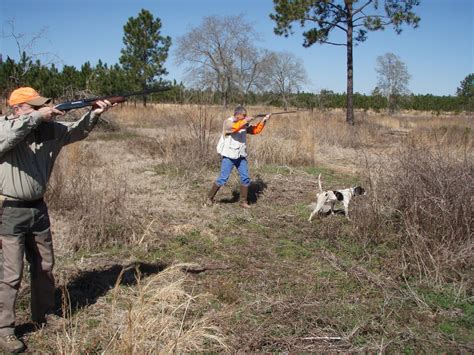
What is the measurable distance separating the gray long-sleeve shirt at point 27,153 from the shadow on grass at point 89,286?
982mm

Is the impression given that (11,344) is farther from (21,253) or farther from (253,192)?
(253,192)

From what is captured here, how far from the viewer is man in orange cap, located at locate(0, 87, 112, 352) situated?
326 cm

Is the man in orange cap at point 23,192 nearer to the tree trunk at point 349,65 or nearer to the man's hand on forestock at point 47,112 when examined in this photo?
→ the man's hand on forestock at point 47,112

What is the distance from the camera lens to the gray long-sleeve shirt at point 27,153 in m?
3.14

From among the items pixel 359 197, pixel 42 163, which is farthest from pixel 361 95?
pixel 42 163

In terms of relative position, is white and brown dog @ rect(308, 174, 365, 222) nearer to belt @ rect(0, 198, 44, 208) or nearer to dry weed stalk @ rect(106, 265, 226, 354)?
dry weed stalk @ rect(106, 265, 226, 354)

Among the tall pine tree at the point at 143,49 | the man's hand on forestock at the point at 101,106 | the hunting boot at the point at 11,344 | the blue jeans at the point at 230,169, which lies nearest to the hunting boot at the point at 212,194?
the blue jeans at the point at 230,169

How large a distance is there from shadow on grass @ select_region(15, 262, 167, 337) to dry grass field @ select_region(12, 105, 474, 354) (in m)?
0.02

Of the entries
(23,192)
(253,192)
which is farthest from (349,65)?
(23,192)

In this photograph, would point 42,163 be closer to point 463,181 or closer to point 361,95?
point 463,181

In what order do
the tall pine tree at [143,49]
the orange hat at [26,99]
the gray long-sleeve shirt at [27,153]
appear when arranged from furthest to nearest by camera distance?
1. the tall pine tree at [143,49]
2. the orange hat at [26,99]
3. the gray long-sleeve shirt at [27,153]

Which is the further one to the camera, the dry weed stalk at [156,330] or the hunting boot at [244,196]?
the hunting boot at [244,196]

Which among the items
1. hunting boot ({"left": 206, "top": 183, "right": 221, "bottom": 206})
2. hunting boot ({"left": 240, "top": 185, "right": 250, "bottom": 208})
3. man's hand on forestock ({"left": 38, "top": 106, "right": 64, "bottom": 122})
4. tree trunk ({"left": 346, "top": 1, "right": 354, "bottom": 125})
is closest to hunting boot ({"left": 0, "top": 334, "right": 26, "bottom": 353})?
man's hand on forestock ({"left": 38, "top": 106, "right": 64, "bottom": 122})

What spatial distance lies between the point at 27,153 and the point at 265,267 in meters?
2.79
